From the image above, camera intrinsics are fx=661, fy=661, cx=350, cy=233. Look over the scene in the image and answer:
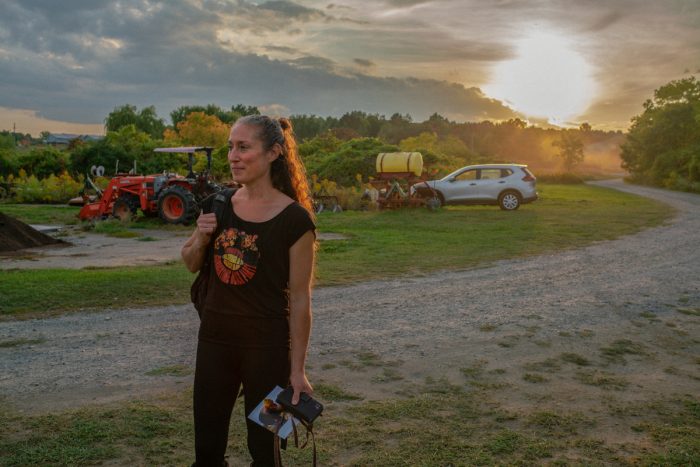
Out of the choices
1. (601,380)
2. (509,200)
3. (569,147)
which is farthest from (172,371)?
(569,147)

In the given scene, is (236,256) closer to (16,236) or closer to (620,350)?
(620,350)

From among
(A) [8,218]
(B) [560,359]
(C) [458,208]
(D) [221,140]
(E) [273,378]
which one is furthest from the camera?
(D) [221,140]

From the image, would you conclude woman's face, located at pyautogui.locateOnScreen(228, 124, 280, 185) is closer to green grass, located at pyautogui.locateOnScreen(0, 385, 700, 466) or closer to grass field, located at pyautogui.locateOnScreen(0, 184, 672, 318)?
green grass, located at pyautogui.locateOnScreen(0, 385, 700, 466)

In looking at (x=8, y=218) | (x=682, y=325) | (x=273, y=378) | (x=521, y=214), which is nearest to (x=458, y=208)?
(x=521, y=214)

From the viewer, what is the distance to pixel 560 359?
6.18m

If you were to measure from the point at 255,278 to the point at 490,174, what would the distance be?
22.1 meters

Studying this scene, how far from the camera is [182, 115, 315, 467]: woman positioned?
274 cm

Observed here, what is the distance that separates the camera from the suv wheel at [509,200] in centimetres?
2366

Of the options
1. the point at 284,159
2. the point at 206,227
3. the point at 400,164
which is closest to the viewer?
the point at 206,227

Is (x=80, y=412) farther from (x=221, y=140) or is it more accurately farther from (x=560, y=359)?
(x=221, y=140)

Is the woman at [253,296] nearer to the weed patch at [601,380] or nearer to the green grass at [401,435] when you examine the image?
the green grass at [401,435]

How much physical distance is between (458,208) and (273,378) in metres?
22.8

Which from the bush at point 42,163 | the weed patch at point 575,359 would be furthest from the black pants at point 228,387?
the bush at point 42,163

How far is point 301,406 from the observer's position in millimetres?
2689
